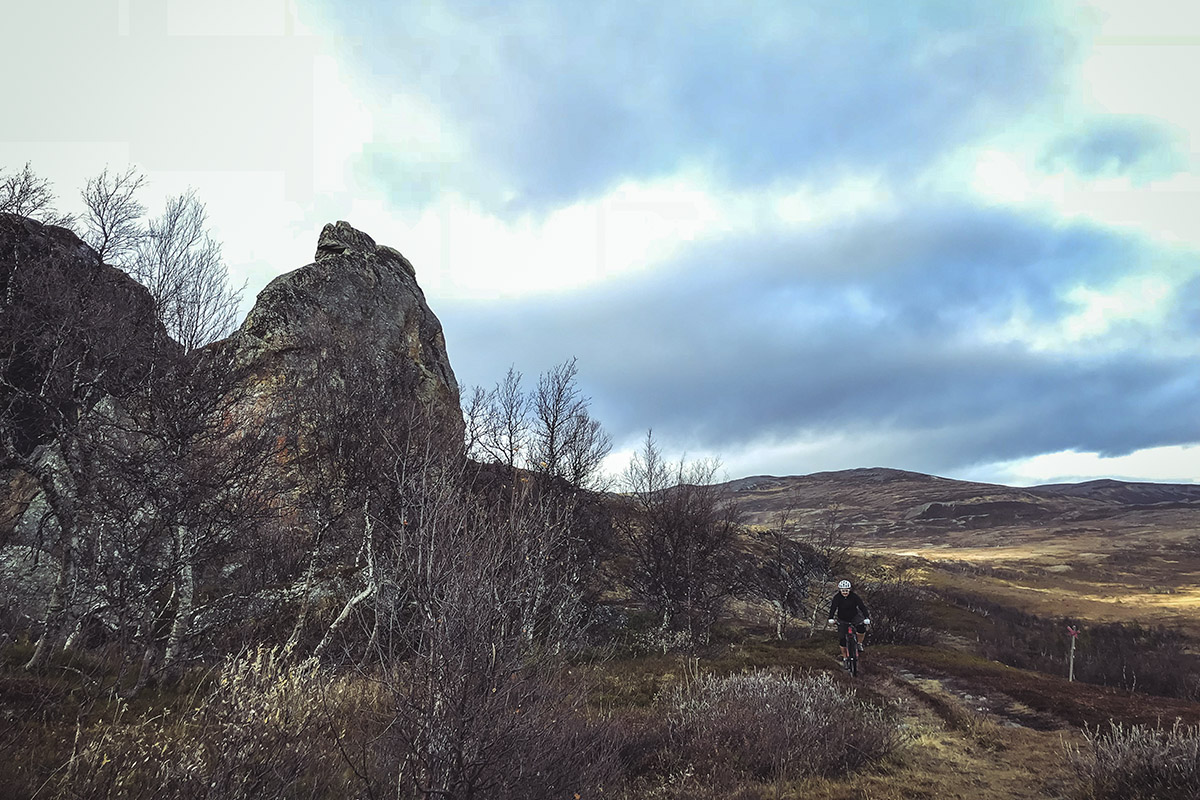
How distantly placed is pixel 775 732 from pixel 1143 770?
4.52 m

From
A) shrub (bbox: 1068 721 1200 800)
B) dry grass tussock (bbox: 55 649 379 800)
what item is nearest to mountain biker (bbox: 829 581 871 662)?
shrub (bbox: 1068 721 1200 800)

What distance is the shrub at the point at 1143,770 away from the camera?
6938mm

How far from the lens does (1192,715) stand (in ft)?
40.0

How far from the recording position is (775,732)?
9188mm

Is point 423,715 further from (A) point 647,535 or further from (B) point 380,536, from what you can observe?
(A) point 647,535

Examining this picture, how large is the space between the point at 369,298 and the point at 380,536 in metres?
17.9

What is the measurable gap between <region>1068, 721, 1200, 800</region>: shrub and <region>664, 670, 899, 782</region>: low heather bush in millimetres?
2833

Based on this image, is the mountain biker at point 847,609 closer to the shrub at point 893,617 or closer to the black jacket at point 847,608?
the black jacket at point 847,608

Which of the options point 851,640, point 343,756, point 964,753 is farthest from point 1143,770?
point 343,756

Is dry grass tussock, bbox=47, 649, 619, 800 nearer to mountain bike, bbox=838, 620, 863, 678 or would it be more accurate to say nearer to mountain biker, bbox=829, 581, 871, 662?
mountain biker, bbox=829, 581, 871, 662

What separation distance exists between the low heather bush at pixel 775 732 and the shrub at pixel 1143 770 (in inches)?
112

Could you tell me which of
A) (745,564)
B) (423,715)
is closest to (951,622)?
(745,564)

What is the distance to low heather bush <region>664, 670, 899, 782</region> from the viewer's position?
8.69 m

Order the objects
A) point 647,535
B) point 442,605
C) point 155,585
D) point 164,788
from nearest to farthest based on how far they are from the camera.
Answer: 1. point 164,788
2. point 442,605
3. point 155,585
4. point 647,535
